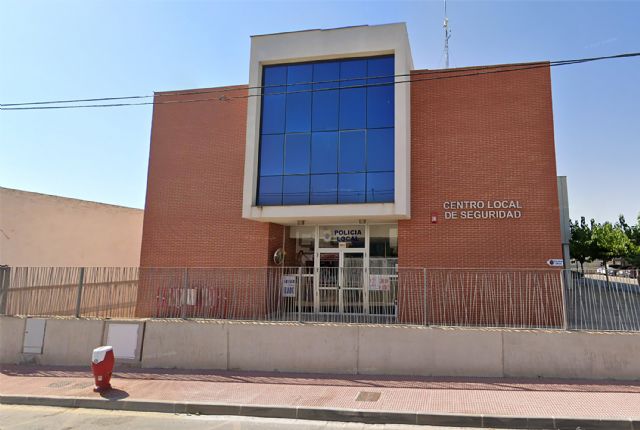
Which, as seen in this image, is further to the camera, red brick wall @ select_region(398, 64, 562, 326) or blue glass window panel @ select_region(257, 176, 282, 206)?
blue glass window panel @ select_region(257, 176, 282, 206)

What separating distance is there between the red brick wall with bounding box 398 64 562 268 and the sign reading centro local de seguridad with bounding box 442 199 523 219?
0.16m

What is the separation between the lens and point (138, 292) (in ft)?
38.7

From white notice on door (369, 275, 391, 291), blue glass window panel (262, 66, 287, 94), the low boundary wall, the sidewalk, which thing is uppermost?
blue glass window panel (262, 66, 287, 94)

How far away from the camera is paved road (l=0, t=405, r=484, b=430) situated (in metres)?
6.30

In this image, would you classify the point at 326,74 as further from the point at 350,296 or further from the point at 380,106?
the point at 350,296

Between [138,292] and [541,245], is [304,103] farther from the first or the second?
[541,245]

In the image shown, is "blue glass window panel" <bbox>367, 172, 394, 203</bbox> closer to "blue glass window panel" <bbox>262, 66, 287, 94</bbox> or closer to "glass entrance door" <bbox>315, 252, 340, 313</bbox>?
"glass entrance door" <bbox>315, 252, 340, 313</bbox>

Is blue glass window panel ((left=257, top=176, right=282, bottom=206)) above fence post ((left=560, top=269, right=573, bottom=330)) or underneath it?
above

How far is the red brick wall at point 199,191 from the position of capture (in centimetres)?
1482

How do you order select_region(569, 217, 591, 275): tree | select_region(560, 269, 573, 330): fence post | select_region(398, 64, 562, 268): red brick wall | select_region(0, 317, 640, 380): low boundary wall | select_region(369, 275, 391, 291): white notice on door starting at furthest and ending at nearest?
select_region(569, 217, 591, 275): tree → select_region(398, 64, 562, 268): red brick wall → select_region(369, 275, 391, 291): white notice on door → select_region(560, 269, 573, 330): fence post → select_region(0, 317, 640, 380): low boundary wall

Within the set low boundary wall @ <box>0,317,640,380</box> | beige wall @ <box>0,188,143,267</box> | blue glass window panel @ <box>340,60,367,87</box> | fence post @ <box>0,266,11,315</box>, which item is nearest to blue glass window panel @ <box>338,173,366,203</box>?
blue glass window panel @ <box>340,60,367,87</box>

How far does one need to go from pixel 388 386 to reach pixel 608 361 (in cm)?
428

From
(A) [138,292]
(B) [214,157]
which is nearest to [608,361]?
(A) [138,292]

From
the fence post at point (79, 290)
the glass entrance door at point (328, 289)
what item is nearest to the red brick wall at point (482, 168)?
the glass entrance door at point (328, 289)
